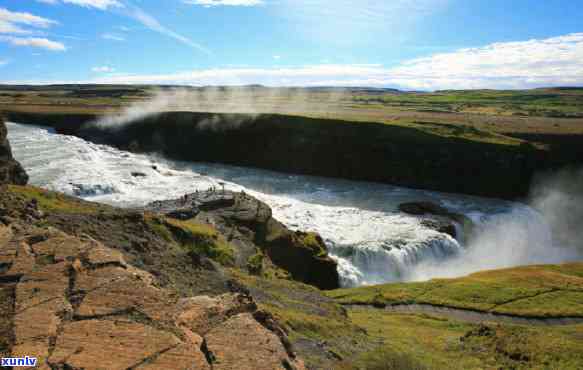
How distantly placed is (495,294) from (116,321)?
1052 inches

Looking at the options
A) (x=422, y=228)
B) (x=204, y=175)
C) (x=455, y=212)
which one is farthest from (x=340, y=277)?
(x=204, y=175)

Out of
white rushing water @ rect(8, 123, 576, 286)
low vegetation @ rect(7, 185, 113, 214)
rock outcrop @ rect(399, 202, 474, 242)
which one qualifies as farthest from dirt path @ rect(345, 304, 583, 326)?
rock outcrop @ rect(399, 202, 474, 242)

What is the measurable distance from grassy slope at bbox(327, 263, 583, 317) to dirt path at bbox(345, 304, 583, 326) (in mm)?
362

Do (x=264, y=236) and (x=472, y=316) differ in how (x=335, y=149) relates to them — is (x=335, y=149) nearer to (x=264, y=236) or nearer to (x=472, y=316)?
(x=264, y=236)

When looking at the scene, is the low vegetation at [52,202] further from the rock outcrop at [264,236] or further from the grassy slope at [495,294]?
the grassy slope at [495,294]

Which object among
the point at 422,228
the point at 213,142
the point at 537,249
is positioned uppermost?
the point at 213,142

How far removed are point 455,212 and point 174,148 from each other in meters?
56.5

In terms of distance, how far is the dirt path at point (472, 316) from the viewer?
24500 millimetres

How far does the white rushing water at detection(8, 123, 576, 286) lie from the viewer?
37781 mm

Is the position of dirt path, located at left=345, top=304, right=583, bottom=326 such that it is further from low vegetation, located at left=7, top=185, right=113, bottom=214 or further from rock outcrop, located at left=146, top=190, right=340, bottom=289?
low vegetation, located at left=7, top=185, right=113, bottom=214

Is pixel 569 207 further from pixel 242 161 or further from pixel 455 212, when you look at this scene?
pixel 242 161

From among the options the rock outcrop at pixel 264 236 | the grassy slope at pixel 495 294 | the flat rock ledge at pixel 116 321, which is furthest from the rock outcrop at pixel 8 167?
the grassy slope at pixel 495 294

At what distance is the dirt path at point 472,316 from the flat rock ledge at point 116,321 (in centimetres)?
1812

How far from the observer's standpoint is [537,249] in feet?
154
